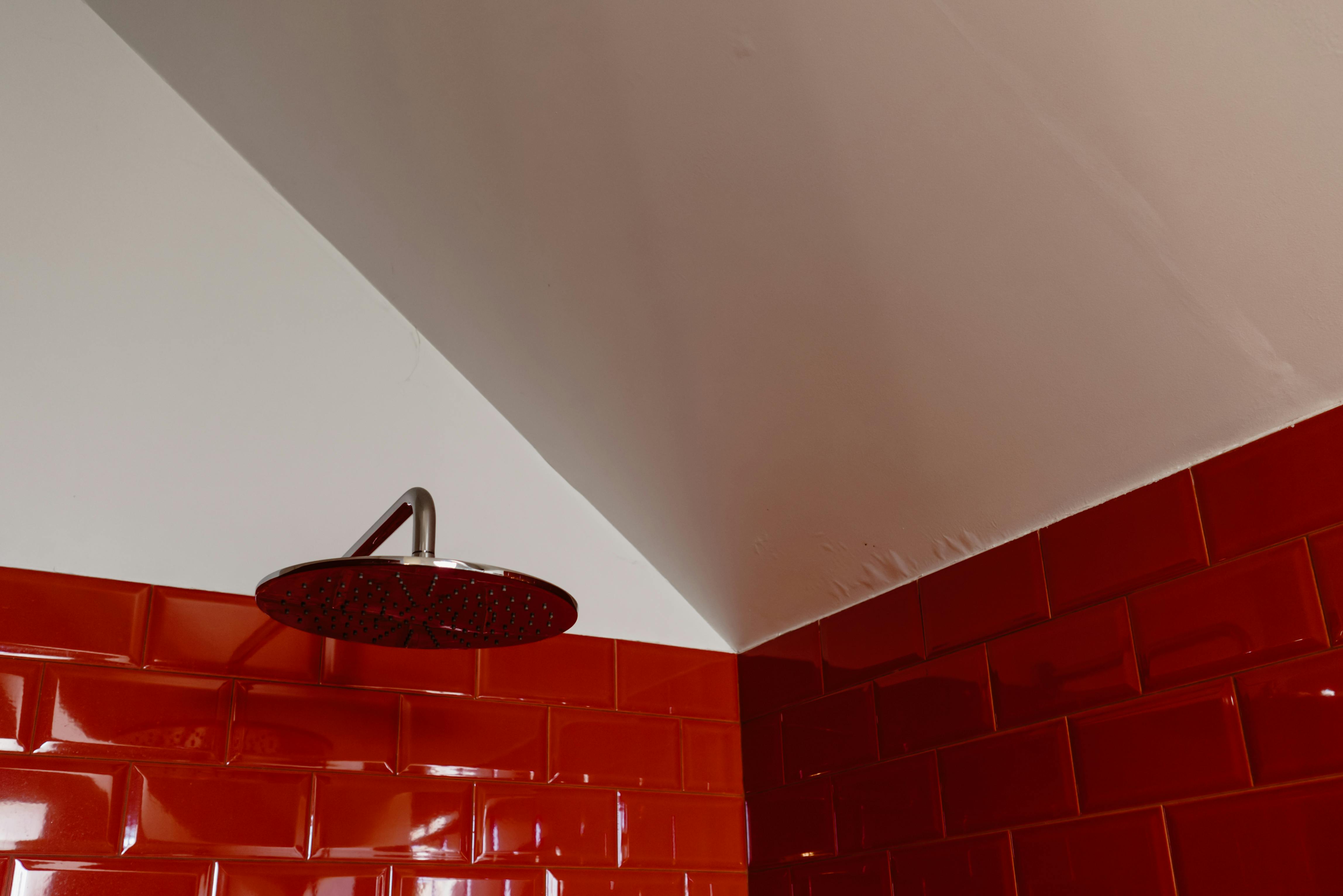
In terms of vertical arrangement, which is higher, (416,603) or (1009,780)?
(416,603)

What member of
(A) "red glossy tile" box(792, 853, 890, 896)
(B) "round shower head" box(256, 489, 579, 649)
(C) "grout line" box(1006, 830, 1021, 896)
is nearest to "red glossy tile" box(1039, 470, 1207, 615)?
(C) "grout line" box(1006, 830, 1021, 896)

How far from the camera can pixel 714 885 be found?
4.73ft

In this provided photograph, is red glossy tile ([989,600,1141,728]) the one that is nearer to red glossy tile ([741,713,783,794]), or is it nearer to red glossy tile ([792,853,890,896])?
red glossy tile ([792,853,890,896])

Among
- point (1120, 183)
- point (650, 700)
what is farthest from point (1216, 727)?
point (650, 700)

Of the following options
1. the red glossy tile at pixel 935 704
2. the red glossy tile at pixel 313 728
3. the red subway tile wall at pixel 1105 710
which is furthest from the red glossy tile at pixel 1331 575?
the red glossy tile at pixel 313 728

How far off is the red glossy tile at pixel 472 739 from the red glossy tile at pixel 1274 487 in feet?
2.58

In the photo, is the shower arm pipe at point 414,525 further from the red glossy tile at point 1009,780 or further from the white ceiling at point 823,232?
the red glossy tile at point 1009,780

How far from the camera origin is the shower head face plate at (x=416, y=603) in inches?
32.0

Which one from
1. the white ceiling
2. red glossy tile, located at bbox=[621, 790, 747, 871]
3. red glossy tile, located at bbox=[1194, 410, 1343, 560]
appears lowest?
red glossy tile, located at bbox=[621, 790, 747, 871]

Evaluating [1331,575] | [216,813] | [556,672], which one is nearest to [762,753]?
[556,672]

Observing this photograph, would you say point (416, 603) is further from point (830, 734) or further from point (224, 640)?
point (830, 734)

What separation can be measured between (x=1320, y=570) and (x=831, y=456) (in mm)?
485

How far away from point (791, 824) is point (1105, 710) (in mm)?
499

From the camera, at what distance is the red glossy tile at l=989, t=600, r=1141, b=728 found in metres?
1.06
